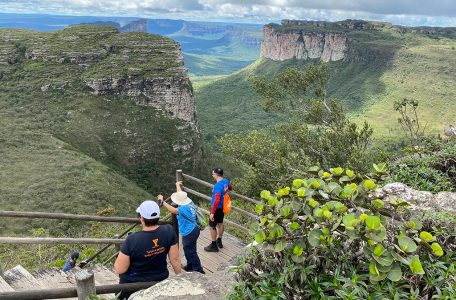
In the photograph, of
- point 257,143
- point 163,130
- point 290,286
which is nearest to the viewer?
point 290,286

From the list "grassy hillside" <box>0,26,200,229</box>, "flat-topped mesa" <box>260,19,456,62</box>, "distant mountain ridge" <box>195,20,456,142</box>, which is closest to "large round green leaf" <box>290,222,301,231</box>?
"grassy hillside" <box>0,26,200,229</box>

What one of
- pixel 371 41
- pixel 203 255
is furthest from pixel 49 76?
pixel 371 41

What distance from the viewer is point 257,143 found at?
50.0 ft

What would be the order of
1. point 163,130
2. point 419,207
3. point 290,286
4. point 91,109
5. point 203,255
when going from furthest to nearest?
point 163,130, point 91,109, point 203,255, point 419,207, point 290,286

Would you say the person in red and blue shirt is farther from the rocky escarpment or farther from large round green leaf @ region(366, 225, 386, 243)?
the rocky escarpment

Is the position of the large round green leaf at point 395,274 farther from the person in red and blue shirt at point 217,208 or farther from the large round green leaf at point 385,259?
the person in red and blue shirt at point 217,208

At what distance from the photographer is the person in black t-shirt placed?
4348 mm

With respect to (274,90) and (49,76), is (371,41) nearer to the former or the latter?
(49,76)

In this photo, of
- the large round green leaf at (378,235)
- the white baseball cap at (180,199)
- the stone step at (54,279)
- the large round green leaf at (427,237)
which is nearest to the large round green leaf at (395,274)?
the large round green leaf at (378,235)

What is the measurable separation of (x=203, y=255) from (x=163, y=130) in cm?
5547

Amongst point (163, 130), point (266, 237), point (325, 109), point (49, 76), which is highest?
point (266, 237)

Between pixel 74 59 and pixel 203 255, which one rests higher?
pixel 203 255

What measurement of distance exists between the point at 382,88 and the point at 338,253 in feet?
341

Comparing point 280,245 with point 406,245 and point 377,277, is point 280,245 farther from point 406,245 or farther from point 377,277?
point 406,245
